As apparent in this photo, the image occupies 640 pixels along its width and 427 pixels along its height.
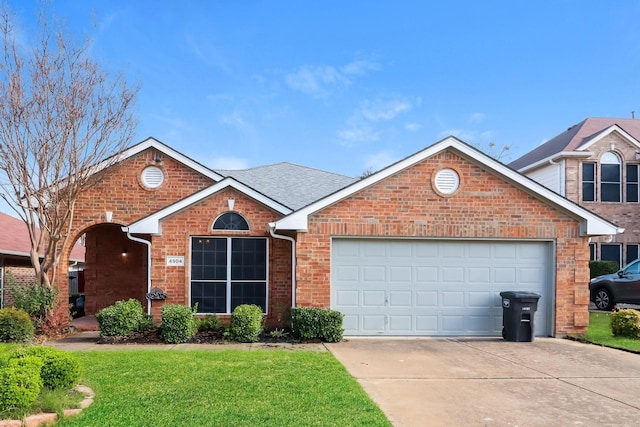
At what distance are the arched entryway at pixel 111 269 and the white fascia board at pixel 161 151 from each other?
3.33 m

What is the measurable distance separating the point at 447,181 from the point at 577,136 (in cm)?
1370

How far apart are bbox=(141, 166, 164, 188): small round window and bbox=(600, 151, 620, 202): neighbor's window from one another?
18.2 metres

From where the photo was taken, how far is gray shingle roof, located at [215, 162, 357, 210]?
1462cm

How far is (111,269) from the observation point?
51.7ft

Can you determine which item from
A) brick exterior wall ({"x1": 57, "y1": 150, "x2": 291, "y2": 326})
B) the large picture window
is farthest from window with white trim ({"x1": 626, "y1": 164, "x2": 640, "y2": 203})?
the large picture window

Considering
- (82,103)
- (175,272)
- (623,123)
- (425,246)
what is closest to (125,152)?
(82,103)

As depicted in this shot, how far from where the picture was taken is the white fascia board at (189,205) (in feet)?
38.1

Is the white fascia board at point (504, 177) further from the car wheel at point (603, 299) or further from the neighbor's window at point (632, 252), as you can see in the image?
the neighbor's window at point (632, 252)

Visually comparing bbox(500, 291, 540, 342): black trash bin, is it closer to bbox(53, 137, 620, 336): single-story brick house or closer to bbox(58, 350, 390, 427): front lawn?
bbox(53, 137, 620, 336): single-story brick house

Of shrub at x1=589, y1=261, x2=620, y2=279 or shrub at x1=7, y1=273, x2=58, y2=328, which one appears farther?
shrub at x1=589, y1=261, x2=620, y2=279

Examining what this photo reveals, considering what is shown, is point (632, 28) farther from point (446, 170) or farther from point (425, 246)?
point (425, 246)

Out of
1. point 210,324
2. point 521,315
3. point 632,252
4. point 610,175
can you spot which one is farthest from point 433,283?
point 632,252

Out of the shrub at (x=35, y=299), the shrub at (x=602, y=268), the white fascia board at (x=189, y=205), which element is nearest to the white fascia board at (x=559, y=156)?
the shrub at (x=602, y=268)

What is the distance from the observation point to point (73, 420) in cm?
521
